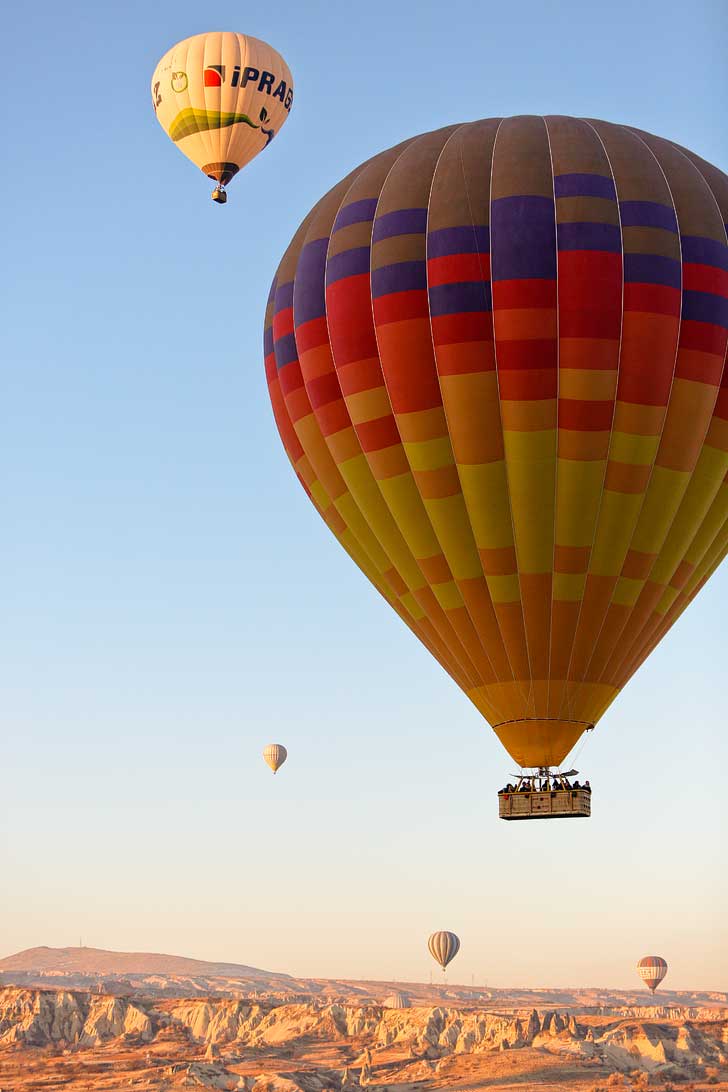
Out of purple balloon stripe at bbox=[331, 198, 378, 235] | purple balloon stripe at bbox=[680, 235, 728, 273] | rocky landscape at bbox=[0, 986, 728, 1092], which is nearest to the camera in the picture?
purple balloon stripe at bbox=[680, 235, 728, 273]

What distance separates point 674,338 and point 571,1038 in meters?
114

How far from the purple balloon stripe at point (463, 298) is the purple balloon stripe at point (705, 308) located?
3.99 metres

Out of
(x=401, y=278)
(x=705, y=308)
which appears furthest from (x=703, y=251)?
(x=401, y=278)

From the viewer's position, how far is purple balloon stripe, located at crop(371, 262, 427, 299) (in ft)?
103

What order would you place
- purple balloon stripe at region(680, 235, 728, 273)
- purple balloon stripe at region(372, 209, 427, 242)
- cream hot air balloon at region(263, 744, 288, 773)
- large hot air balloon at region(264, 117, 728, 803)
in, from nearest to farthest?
large hot air balloon at region(264, 117, 728, 803) < purple balloon stripe at region(680, 235, 728, 273) < purple balloon stripe at region(372, 209, 427, 242) < cream hot air balloon at region(263, 744, 288, 773)

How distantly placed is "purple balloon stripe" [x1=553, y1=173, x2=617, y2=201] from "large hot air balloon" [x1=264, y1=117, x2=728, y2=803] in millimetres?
46

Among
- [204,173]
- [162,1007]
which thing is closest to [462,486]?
[204,173]

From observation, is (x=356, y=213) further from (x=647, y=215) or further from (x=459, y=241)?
(x=647, y=215)

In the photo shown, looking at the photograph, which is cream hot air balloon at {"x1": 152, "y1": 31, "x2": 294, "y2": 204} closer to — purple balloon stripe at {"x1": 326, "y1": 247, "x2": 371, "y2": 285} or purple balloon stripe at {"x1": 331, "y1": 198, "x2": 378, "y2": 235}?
purple balloon stripe at {"x1": 331, "y1": 198, "x2": 378, "y2": 235}

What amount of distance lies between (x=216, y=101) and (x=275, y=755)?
5062cm

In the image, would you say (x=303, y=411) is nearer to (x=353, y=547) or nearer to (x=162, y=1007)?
(x=353, y=547)

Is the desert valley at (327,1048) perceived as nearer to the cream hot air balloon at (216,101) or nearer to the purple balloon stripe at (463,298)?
the cream hot air balloon at (216,101)

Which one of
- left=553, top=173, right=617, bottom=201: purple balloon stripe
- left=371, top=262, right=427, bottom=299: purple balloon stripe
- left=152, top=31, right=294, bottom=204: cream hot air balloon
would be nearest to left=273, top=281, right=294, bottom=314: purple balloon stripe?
left=371, top=262, right=427, bottom=299: purple balloon stripe

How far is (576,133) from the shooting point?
105 ft
